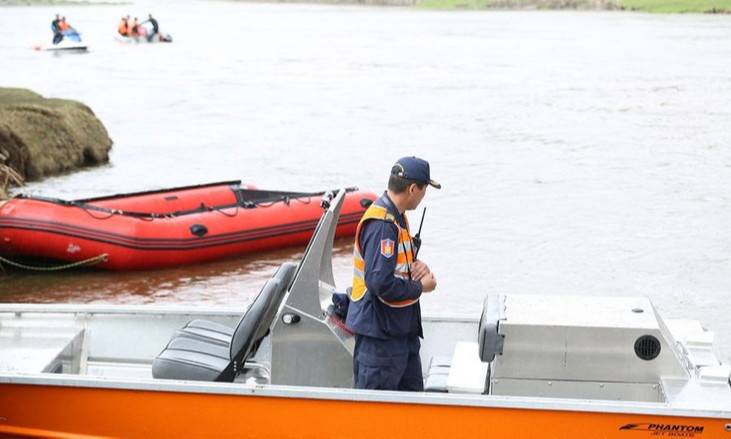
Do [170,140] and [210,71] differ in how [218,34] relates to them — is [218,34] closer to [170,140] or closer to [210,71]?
[210,71]

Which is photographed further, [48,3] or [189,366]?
[48,3]

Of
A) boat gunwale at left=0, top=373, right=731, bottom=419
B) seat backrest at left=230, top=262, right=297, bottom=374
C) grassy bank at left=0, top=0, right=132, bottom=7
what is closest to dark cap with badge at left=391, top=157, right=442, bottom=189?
boat gunwale at left=0, top=373, right=731, bottom=419

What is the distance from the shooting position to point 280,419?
15.0ft

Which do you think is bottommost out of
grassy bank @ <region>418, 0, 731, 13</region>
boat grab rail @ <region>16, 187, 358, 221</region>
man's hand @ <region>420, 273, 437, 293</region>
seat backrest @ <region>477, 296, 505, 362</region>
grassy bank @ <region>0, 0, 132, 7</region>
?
grassy bank @ <region>0, 0, 132, 7</region>

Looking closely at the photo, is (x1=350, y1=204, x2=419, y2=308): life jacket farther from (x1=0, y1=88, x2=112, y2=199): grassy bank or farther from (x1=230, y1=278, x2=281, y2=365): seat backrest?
(x1=0, y1=88, x2=112, y2=199): grassy bank

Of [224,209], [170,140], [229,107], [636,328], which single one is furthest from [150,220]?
[229,107]

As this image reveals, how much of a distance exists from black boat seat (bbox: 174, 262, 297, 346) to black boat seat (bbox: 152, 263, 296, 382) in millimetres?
13

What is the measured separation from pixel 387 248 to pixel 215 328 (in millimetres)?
1359

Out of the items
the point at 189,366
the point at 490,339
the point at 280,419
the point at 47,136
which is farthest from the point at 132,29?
the point at 490,339

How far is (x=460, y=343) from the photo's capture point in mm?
5094

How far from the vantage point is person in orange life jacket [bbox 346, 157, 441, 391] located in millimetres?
4410

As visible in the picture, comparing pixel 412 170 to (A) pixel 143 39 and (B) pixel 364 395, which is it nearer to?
(B) pixel 364 395

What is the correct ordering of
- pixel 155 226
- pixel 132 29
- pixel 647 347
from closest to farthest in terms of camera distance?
1. pixel 647 347
2. pixel 155 226
3. pixel 132 29

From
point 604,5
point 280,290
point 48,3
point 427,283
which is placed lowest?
point 48,3
